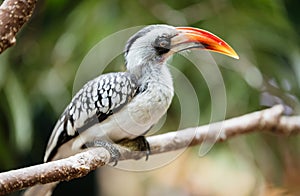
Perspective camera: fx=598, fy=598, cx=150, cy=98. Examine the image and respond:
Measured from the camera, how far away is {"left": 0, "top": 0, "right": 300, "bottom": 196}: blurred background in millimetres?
1009

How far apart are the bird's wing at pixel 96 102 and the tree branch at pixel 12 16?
0.12m

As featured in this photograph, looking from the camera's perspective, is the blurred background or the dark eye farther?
the blurred background

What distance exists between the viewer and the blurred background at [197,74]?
39.7 inches

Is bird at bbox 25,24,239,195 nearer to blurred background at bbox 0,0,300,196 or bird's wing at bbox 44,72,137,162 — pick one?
bird's wing at bbox 44,72,137,162

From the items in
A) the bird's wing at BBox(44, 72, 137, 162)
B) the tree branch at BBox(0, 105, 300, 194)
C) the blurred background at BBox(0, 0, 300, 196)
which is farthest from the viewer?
the blurred background at BBox(0, 0, 300, 196)

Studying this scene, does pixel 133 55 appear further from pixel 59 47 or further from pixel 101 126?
pixel 59 47

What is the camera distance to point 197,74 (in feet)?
3.01

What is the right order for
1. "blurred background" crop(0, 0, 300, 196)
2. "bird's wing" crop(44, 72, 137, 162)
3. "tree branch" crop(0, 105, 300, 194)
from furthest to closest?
"blurred background" crop(0, 0, 300, 196), "bird's wing" crop(44, 72, 137, 162), "tree branch" crop(0, 105, 300, 194)

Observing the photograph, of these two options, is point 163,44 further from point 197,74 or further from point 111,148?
point 197,74

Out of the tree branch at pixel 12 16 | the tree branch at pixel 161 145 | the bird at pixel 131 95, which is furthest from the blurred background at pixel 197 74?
the tree branch at pixel 12 16

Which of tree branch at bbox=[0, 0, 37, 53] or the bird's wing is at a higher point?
tree branch at bbox=[0, 0, 37, 53]

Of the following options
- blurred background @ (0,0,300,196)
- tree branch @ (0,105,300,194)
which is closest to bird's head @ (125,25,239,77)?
tree branch @ (0,105,300,194)

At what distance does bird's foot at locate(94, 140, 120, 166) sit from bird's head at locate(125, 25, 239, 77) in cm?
9

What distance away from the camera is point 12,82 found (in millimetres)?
1099
